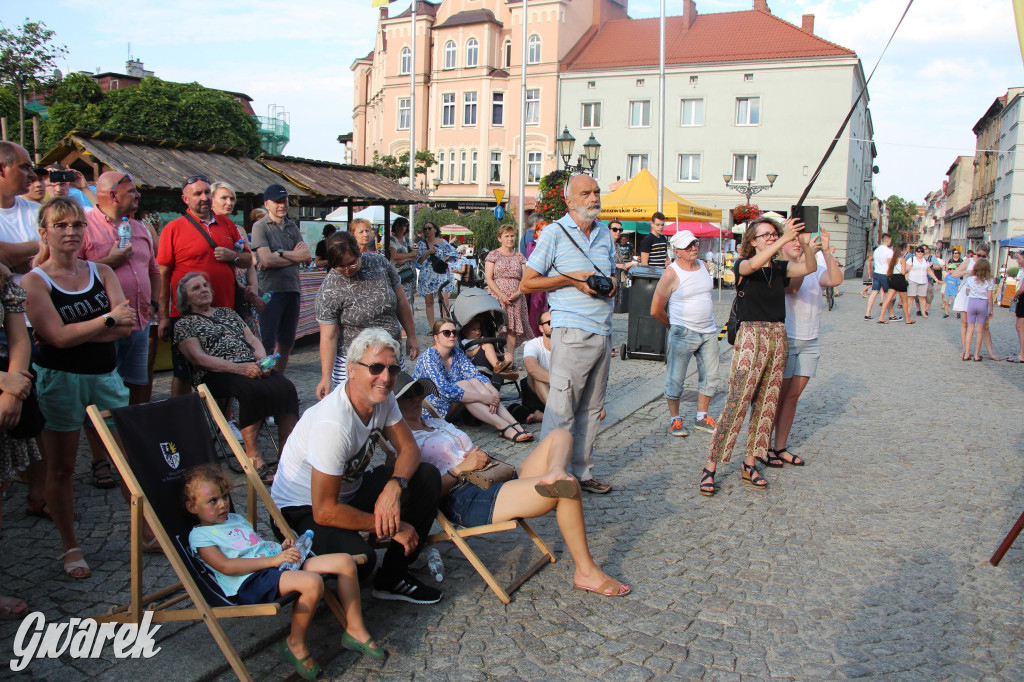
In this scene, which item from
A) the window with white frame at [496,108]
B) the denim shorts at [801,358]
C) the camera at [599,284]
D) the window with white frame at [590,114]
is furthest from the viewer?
the window with white frame at [496,108]

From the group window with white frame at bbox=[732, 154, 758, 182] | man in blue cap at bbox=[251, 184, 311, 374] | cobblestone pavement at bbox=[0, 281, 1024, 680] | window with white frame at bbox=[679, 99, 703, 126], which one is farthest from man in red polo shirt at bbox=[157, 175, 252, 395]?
window with white frame at bbox=[679, 99, 703, 126]

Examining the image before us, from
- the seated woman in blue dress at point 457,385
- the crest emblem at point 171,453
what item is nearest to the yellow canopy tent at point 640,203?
the seated woman in blue dress at point 457,385

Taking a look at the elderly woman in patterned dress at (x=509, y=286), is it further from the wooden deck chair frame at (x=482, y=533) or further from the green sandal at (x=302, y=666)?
the green sandal at (x=302, y=666)

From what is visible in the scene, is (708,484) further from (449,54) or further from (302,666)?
(449,54)

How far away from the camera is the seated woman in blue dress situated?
6.73 metres

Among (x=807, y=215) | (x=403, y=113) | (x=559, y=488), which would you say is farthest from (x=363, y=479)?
(x=403, y=113)

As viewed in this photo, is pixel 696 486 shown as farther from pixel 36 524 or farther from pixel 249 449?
pixel 36 524

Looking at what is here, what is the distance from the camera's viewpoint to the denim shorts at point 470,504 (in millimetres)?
3896

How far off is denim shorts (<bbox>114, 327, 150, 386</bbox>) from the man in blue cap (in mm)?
1794

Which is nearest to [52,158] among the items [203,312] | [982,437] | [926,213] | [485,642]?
[203,312]

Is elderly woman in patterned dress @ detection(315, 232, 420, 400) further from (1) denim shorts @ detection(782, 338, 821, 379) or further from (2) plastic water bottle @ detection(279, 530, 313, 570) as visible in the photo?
(1) denim shorts @ detection(782, 338, 821, 379)

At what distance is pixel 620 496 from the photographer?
5.51m

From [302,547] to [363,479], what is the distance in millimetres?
615

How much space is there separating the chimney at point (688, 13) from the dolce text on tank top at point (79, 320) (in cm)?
5179
